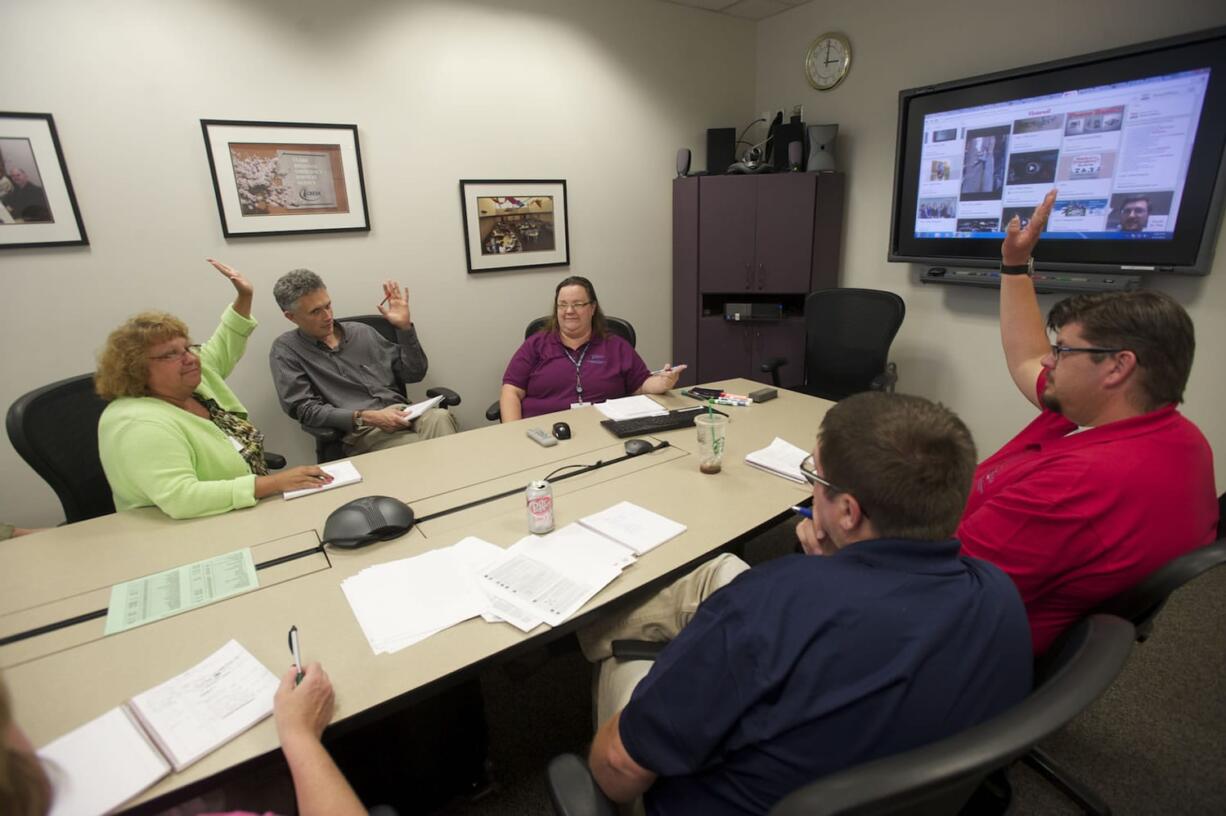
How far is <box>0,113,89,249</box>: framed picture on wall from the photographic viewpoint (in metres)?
2.36

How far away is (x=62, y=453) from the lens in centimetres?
183

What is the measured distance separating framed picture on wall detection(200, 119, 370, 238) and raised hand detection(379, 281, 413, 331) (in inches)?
14.1

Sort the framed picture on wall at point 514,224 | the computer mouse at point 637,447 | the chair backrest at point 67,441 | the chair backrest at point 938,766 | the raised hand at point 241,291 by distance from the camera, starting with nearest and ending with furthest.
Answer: the chair backrest at point 938,766
the chair backrest at point 67,441
the computer mouse at point 637,447
the raised hand at point 241,291
the framed picture on wall at point 514,224

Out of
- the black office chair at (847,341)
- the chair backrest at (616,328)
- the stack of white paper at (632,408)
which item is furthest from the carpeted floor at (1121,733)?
the chair backrest at (616,328)

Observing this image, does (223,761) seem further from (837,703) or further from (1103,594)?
(1103,594)

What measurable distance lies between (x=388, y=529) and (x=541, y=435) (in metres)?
0.79

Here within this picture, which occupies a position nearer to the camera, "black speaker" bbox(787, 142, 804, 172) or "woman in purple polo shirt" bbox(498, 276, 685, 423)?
"woman in purple polo shirt" bbox(498, 276, 685, 423)

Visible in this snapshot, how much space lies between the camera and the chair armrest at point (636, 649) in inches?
48.9

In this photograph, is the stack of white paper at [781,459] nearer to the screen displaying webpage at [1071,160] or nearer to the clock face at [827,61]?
the screen displaying webpage at [1071,160]

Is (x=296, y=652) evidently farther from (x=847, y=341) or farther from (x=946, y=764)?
(x=847, y=341)

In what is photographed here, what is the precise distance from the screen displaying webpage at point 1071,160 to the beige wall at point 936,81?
0.30 metres

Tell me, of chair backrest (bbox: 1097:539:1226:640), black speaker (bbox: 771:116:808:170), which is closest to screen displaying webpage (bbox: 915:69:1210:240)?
black speaker (bbox: 771:116:808:170)

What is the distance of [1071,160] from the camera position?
2729 millimetres

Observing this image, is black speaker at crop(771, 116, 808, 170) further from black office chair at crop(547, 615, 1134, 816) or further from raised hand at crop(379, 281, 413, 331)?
black office chair at crop(547, 615, 1134, 816)
